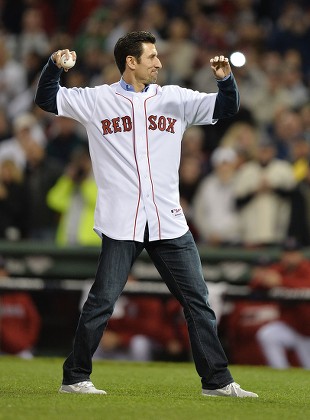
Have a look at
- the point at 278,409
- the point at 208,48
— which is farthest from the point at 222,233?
the point at 278,409

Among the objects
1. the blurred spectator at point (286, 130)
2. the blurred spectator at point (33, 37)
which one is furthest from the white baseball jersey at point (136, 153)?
the blurred spectator at point (33, 37)

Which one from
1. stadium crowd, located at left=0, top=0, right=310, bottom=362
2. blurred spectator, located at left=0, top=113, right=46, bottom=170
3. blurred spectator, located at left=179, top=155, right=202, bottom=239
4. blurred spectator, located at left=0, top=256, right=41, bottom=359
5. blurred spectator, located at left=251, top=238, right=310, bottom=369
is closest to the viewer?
blurred spectator, located at left=251, top=238, right=310, bottom=369

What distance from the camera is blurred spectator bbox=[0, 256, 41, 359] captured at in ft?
38.4

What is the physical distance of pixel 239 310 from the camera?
37.6 feet

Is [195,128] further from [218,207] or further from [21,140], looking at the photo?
[21,140]

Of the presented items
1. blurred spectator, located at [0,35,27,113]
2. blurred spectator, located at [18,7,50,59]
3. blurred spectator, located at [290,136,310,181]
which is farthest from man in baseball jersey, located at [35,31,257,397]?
blurred spectator, located at [18,7,50,59]

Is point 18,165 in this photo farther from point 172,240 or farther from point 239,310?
point 172,240

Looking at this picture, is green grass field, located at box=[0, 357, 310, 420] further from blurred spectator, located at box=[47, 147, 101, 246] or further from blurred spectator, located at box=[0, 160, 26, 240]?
blurred spectator, located at box=[0, 160, 26, 240]

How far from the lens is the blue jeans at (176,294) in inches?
255

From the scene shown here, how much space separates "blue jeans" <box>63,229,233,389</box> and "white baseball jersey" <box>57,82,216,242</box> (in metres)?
0.10

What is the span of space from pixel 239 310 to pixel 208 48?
5.03 meters

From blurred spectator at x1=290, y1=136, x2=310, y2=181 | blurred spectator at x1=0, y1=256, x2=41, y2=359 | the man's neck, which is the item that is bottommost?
blurred spectator at x1=0, y1=256, x2=41, y2=359

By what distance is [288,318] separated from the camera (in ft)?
→ 37.0

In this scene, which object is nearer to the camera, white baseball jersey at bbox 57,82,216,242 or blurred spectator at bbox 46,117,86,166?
white baseball jersey at bbox 57,82,216,242
